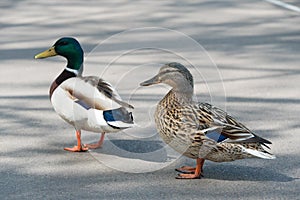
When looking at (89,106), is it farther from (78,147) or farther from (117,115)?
(78,147)

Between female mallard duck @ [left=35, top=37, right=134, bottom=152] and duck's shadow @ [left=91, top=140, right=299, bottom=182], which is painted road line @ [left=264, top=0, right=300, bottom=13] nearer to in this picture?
duck's shadow @ [left=91, top=140, right=299, bottom=182]

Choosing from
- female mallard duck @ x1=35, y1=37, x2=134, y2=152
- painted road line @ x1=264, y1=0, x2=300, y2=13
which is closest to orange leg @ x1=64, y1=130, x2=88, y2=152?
female mallard duck @ x1=35, y1=37, x2=134, y2=152

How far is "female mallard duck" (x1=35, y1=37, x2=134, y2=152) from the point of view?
6344 millimetres

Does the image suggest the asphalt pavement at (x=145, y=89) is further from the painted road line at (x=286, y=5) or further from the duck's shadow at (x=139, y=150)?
the painted road line at (x=286, y=5)

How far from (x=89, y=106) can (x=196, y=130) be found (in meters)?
1.02

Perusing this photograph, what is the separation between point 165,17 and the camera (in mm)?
13195

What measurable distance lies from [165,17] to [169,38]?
1922 mm

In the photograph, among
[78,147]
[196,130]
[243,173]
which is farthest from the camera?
[78,147]

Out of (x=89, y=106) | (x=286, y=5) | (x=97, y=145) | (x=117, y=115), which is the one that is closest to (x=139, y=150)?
(x=97, y=145)

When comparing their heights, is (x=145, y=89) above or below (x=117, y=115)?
below

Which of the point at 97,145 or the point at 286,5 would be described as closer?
the point at 97,145

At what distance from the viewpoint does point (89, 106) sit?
6.41m

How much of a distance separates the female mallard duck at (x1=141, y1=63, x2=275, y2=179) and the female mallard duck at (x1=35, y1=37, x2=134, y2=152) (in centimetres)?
45

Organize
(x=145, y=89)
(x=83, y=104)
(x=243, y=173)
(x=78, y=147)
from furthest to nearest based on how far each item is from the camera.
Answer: (x=145, y=89) < (x=78, y=147) < (x=83, y=104) < (x=243, y=173)
